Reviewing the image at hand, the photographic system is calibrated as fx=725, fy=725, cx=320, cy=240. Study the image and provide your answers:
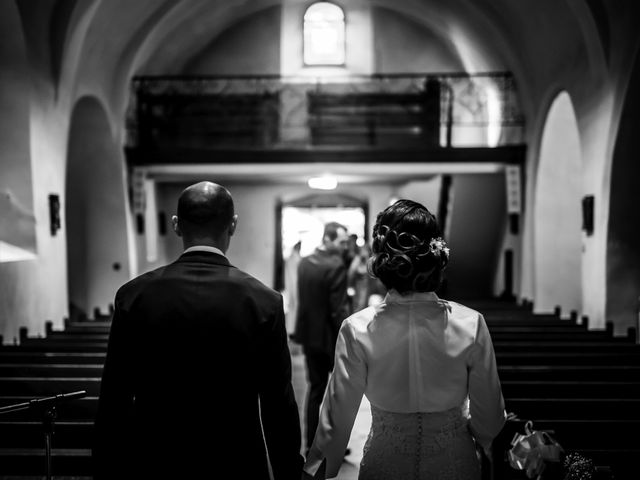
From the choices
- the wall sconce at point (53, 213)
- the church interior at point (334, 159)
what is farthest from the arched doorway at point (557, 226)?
the wall sconce at point (53, 213)

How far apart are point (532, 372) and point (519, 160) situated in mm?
7482

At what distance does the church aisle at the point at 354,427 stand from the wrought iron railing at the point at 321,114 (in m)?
4.68

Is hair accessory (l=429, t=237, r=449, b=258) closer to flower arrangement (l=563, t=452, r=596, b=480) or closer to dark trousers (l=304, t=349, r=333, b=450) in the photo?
flower arrangement (l=563, t=452, r=596, b=480)

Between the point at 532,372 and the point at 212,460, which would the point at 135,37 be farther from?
the point at 212,460

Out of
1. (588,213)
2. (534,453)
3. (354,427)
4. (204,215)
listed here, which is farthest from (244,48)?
(204,215)

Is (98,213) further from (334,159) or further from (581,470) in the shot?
(581,470)

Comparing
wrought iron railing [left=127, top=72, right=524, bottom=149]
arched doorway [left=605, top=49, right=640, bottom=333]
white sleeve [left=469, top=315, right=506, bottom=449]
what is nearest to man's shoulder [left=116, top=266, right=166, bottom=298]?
white sleeve [left=469, top=315, right=506, bottom=449]

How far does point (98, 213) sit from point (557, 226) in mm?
7404

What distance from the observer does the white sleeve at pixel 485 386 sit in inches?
98.3

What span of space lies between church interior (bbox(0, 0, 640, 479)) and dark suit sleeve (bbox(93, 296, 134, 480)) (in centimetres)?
171

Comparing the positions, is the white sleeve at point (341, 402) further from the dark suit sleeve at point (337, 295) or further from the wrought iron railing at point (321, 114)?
the wrought iron railing at point (321, 114)

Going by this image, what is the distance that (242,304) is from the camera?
2.42 metres

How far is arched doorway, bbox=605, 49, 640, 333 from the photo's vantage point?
838cm

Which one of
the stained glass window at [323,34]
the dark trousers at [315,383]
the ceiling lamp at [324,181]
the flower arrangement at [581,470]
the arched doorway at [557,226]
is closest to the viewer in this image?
the flower arrangement at [581,470]
